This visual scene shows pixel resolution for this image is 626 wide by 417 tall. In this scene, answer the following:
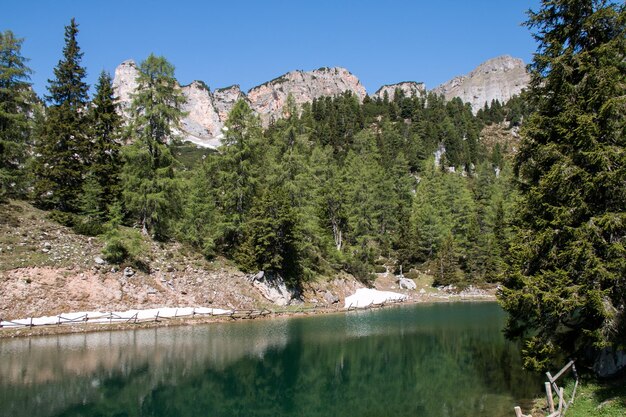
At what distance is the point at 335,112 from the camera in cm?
13600

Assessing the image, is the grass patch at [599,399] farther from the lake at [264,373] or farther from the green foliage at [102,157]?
the green foliage at [102,157]

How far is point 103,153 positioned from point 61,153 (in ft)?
12.9

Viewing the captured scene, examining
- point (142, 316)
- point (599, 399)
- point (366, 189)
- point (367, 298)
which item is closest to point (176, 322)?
point (142, 316)

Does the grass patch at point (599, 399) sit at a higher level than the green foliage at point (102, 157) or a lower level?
lower

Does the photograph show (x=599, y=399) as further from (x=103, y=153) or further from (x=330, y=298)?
(x=103, y=153)

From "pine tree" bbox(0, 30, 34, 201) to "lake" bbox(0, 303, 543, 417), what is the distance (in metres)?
17.3

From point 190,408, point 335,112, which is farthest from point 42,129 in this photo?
point 335,112

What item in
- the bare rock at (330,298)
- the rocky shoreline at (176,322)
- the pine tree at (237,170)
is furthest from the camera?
the bare rock at (330,298)

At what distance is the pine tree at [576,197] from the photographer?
15.1 m

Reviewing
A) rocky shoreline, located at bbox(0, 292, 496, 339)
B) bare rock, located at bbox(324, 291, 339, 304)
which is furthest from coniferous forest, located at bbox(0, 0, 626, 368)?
rocky shoreline, located at bbox(0, 292, 496, 339)

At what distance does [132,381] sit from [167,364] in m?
2.89

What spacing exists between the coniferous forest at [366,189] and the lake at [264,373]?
3673mm

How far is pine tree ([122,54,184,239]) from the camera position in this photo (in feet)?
136

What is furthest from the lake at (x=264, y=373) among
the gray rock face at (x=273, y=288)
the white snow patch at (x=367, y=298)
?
the white snow patch at (x=367, y=298)
